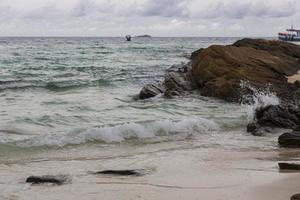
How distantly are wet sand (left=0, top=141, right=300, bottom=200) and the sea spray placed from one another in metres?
4.32

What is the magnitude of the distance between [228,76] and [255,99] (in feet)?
8.35

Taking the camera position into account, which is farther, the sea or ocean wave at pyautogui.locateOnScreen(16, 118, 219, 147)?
ocean wave at pyautogui.locateOnScreen(16, 118, 219, 147)

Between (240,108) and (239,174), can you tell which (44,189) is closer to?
(239,174)

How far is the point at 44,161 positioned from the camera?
8.09 m

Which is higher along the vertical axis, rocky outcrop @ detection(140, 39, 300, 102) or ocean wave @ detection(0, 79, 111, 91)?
rocky outcrop @ detection(140, 39, 300, 102)

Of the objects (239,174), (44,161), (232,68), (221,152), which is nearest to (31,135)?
(44,161)

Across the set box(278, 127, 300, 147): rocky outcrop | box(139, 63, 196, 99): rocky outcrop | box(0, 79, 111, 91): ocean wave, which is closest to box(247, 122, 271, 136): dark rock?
box(278, 127, 300, 147): rocky outcrop

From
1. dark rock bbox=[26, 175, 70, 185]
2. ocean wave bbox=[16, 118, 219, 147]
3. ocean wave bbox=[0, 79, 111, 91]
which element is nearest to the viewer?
dark rock bbox=[26, 175, 70, 185]

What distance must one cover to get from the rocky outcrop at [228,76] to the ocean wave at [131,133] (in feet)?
14.5

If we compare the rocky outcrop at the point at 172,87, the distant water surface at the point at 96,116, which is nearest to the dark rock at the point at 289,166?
the distant water surface at the point at 96,116

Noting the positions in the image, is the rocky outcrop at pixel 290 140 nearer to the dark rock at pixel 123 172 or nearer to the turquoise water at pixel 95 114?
the turquoise water at pixel 95 114

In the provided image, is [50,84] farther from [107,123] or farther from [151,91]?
[107,123]

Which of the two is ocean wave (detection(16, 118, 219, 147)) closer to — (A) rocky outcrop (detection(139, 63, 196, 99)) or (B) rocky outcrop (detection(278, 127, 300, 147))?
(B) rocky outcrop (detection(278, 127, 300, 147))

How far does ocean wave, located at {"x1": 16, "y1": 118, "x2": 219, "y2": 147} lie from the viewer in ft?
31.7
